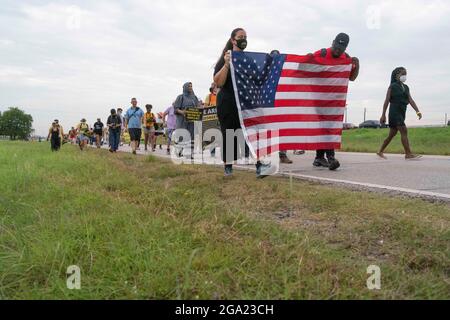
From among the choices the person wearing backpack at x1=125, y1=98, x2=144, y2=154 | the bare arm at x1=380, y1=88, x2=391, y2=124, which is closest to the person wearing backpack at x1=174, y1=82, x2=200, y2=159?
the person wearing backpack at x1=125, y1=98, x2=144, y2=154

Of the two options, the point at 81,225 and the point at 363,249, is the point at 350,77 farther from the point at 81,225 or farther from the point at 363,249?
the point at 81,225

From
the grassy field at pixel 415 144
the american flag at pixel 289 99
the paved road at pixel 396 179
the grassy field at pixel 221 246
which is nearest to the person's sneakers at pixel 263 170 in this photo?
the american flag at pixel 289 99

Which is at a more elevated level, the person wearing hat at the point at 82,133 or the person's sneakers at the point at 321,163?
the person wearing hat at the point at 82,133

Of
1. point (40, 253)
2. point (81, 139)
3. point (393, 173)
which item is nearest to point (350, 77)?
point (393, 173)

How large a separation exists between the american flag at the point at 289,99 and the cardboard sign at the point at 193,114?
534cm

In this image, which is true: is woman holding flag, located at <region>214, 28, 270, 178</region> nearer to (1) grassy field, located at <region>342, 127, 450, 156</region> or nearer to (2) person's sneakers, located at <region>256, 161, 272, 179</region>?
(2) person's sneakers, located at <region>256, 161, 272, 179</region>

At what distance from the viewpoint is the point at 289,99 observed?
675cm

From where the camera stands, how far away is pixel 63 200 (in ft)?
12.9

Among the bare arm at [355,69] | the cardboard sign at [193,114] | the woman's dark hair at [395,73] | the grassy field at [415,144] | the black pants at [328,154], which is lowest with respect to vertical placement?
the black pants at [328,154]

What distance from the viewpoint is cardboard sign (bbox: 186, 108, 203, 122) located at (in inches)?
464

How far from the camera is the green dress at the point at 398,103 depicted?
376 inches

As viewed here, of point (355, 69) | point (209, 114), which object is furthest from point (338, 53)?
point (209, 114)

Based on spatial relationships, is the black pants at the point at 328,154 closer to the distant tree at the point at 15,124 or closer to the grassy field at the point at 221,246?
the grassy field at the point at 221,246

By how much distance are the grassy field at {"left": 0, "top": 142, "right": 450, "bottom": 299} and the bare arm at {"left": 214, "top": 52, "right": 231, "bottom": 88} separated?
2174 mm
